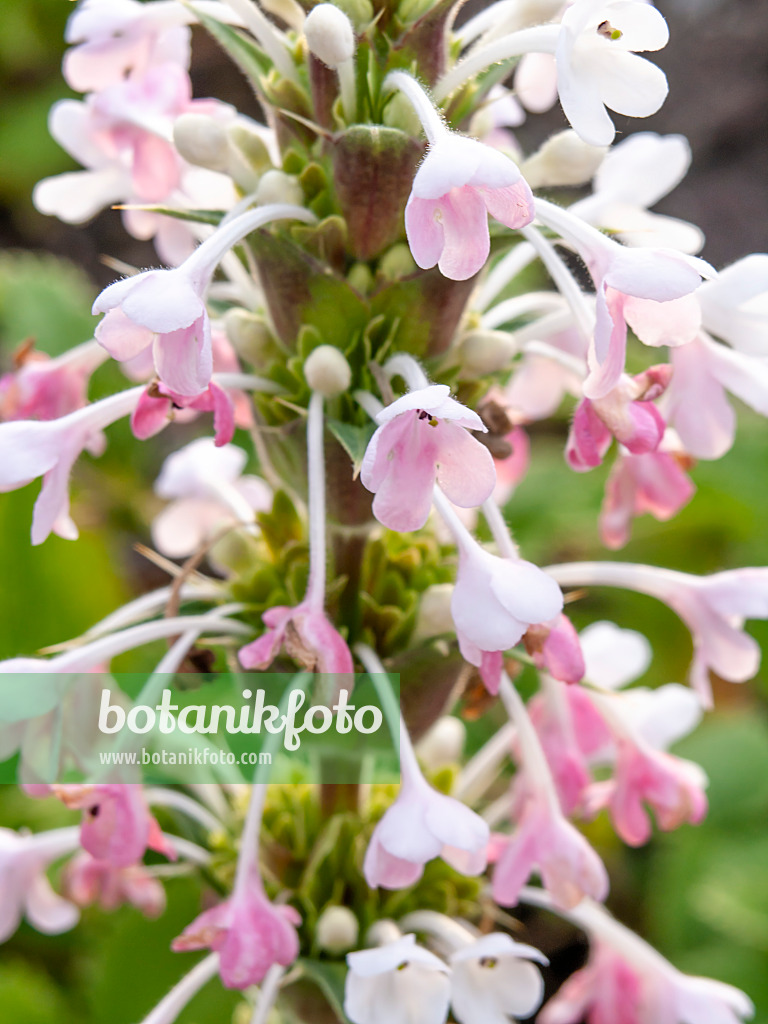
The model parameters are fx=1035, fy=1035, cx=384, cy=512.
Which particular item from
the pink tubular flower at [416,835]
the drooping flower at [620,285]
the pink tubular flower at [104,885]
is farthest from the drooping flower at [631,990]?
the drooping flower at [620,285]

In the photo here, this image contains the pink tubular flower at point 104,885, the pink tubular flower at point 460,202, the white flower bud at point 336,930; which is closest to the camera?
the pink tubular flower at point 460,202

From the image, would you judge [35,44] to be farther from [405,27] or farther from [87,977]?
[405,27]

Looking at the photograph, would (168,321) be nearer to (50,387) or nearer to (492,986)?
(50,387)

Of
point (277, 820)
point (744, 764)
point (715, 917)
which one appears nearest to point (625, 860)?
point (744, 764)

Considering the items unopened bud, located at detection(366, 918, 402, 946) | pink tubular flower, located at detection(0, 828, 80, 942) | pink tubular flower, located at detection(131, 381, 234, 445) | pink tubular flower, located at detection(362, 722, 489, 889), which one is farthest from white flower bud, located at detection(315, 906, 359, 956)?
pink tubular flower, located at detection(131, 381, 234, 445)

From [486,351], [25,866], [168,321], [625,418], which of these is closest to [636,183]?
[486,351]

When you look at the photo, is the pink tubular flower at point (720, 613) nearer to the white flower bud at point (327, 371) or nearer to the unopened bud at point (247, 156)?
the white flower bud at point (327, 371)
